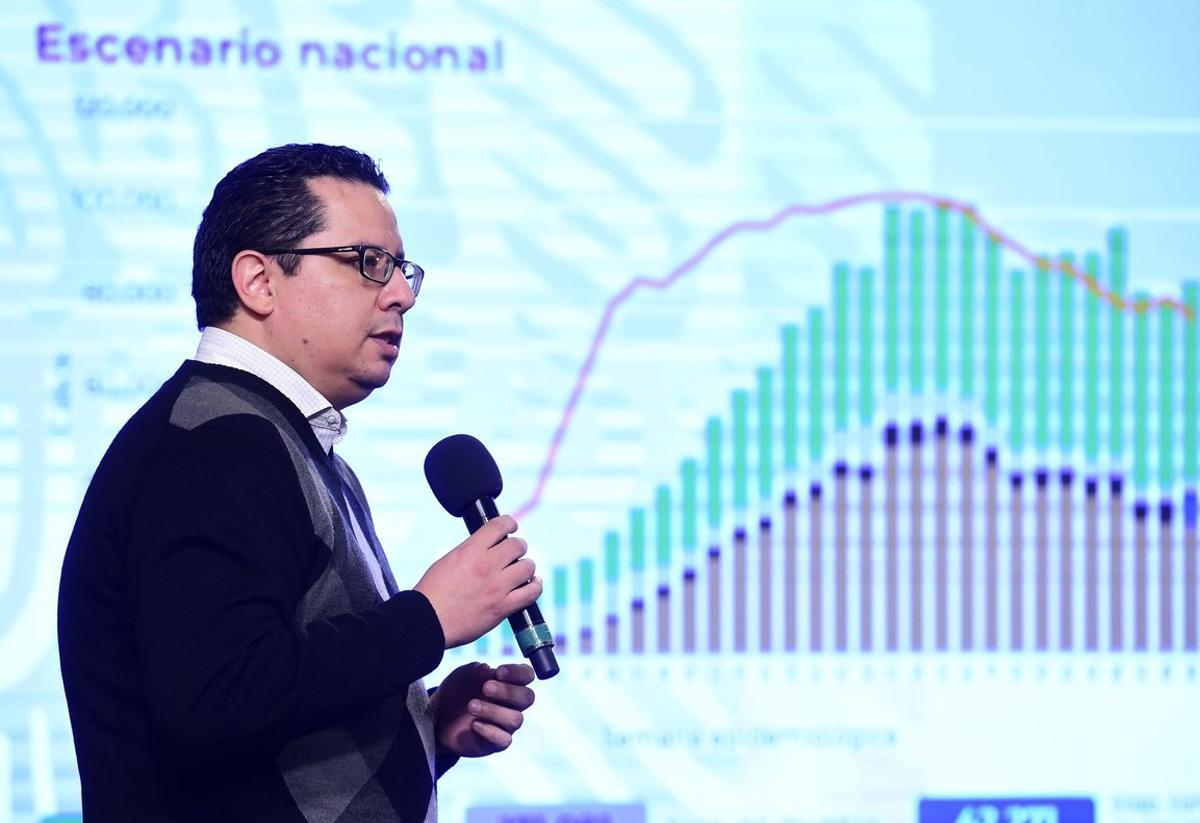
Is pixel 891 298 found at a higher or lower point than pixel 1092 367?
higher

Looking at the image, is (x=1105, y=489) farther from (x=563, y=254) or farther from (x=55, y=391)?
(x=55, y=391)

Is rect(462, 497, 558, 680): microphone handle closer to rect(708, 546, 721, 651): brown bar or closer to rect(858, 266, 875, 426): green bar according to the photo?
rect(708, 546, 721, 651): brown bar

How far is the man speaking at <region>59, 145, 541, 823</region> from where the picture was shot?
3.52 feet

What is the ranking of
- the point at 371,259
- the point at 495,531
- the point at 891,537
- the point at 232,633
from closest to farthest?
the point at 232,633, the point at 495,531, the point at 371,259, the point at 891,537

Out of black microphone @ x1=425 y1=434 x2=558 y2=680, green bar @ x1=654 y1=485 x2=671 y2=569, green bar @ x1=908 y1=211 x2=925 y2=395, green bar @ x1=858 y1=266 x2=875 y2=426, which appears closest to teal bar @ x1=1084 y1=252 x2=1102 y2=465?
green bar @ x1=908 y1=211 x2=925 y2=395

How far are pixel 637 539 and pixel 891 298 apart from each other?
70 cm

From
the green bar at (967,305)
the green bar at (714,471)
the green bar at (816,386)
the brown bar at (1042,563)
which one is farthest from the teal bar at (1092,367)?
the green bar at (714,471)

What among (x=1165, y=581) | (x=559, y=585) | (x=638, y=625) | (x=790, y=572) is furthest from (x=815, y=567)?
(x=1165, y=581)

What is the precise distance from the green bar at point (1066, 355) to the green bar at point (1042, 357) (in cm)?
3

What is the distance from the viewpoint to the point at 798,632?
2.56 meters

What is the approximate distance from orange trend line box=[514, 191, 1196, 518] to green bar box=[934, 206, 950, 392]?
36 mm

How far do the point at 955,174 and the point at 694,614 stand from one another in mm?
1030

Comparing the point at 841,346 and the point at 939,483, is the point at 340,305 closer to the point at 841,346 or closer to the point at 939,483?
the point at 841,346

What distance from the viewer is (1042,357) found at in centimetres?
264
